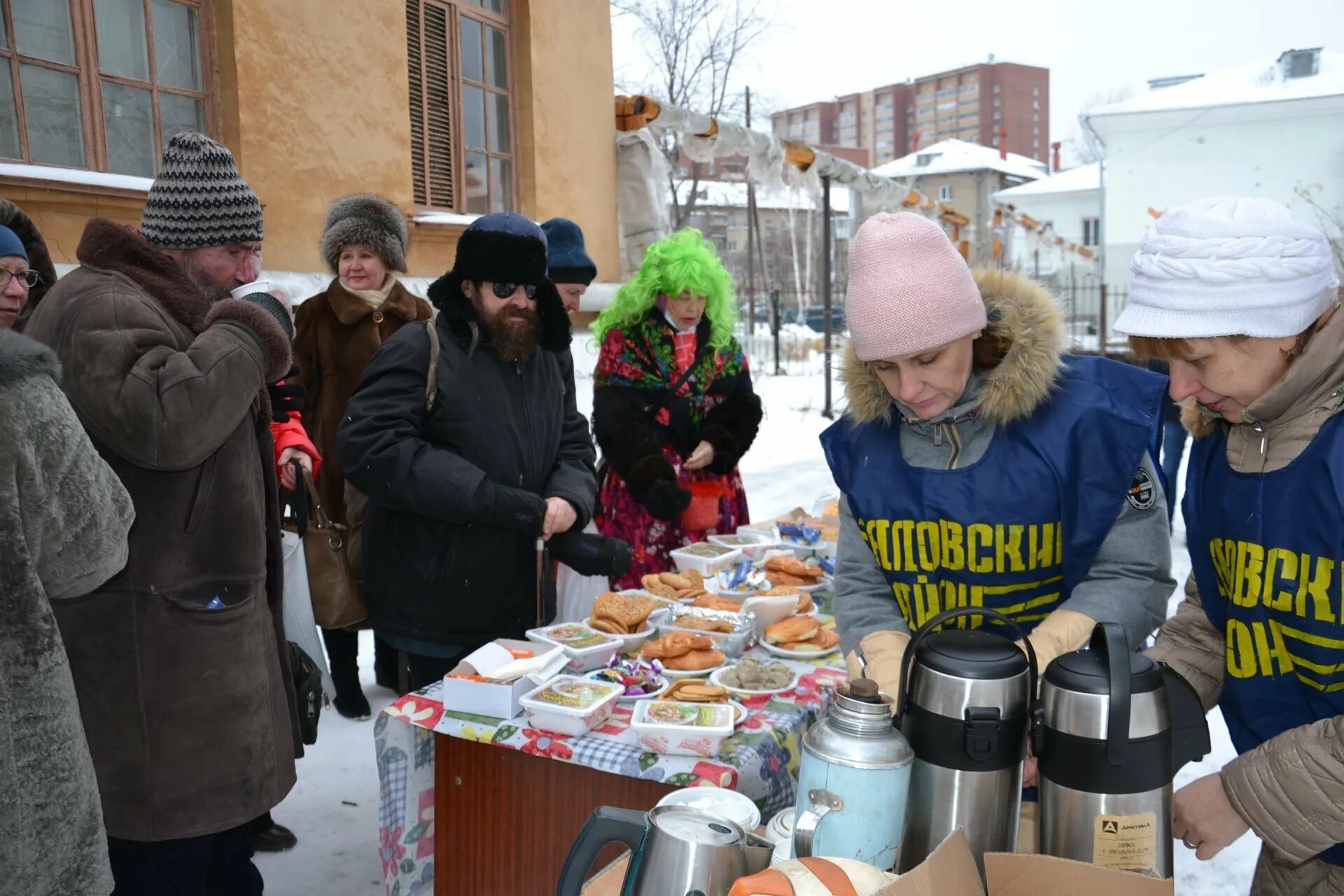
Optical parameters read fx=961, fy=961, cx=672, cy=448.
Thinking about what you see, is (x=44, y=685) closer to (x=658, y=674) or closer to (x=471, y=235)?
(x=658, y=674)

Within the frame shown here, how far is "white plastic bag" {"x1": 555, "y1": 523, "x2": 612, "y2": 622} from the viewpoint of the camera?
357cm

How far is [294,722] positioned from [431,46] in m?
5.94

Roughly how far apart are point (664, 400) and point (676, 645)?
1588 mm

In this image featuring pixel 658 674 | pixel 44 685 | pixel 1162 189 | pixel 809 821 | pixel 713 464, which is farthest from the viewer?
pixel 1162 189

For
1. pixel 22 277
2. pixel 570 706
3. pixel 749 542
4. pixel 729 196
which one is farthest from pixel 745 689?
pixel 729 196

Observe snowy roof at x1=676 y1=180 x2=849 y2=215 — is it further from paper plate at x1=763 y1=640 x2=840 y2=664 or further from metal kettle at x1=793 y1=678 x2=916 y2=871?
metal kettle at x1=793 y1=678 x2=916 y2=871

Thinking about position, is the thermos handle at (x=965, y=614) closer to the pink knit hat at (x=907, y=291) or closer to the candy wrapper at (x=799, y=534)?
the pink knit hat at (x=907, y=291)

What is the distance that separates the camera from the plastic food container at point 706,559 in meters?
3.18

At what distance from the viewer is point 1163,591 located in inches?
67.5

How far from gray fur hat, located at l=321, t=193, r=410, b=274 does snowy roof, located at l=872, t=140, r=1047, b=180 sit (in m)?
40.9

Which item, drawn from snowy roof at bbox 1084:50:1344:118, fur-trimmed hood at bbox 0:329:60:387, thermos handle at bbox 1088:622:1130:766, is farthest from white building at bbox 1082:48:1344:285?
fur-trimmed hood at bbox 0:329:60:387

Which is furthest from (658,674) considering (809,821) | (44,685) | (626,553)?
(44,685)

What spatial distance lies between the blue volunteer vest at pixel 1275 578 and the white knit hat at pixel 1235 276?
0.18 m

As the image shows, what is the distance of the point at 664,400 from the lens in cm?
379
